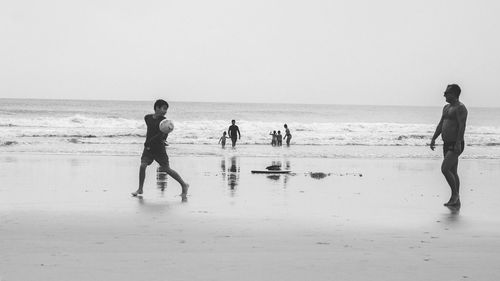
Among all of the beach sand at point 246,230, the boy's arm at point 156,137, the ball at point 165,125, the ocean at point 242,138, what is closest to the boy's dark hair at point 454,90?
the beach sand at point 246,230

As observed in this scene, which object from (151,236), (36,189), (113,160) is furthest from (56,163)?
(151,236)

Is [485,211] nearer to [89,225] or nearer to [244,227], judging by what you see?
[244,227]

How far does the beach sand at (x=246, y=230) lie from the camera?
208 inches

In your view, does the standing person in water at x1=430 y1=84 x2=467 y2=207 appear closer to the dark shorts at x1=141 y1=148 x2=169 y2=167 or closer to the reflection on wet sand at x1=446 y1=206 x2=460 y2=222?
the reflection on wet sand at x1=446 y1=206 x2=460 y2=222

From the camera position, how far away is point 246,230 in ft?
23.2

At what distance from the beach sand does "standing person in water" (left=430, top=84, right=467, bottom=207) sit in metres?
0.43

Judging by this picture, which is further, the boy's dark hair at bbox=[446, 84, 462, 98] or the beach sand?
the boy's dark hair at bbox=[446, 84, 462, 98]

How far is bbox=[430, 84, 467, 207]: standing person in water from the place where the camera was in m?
9.14

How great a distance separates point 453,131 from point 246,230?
3.70 m

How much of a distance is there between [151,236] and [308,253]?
1611 millimetres

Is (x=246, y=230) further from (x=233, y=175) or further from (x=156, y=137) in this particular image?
(x=233, y=175)

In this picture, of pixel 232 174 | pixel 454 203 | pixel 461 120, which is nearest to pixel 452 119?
pixel 461 120

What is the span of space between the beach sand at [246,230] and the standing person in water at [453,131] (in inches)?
16.9

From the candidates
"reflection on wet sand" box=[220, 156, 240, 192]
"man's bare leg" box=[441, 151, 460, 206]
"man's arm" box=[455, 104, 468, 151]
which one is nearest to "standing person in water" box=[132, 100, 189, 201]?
"reflection on wet sand" box=[220, 156, 240, 192]
